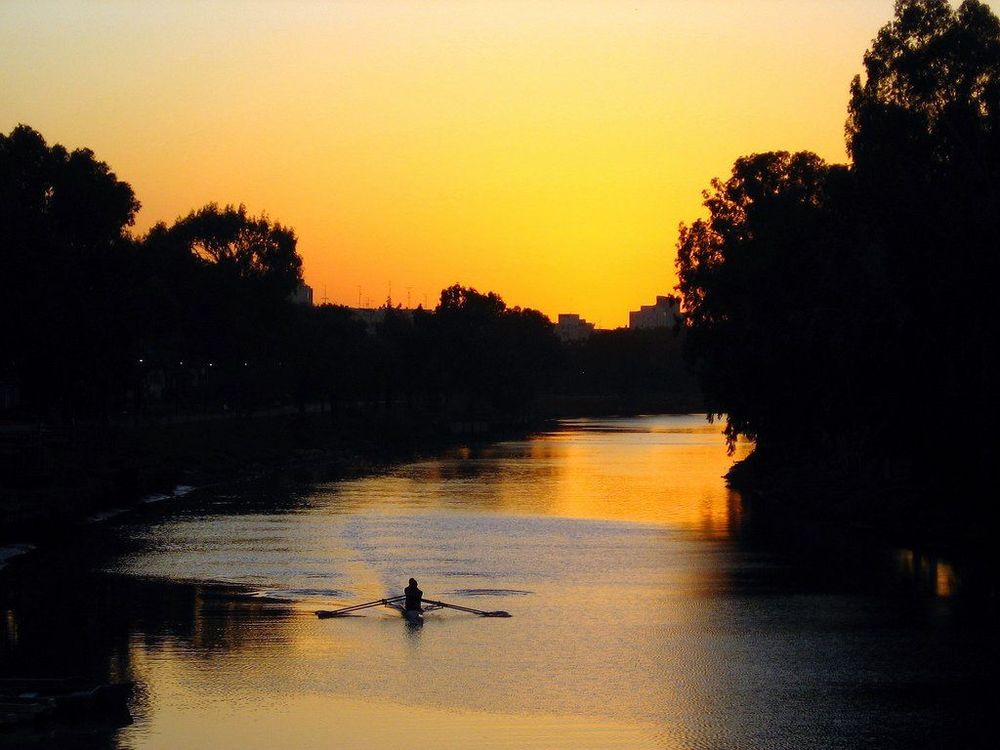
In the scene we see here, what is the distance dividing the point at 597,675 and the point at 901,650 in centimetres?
861

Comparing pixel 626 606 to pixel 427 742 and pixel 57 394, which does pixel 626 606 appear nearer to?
pixel 427 742

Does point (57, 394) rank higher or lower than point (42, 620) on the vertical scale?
higher

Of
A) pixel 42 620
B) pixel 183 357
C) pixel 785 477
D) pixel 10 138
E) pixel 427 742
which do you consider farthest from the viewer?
pixel 183 357

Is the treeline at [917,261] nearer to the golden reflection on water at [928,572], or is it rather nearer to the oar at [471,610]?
the golden reflection on water at [928,572]

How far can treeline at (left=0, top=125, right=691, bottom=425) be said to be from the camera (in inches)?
3482

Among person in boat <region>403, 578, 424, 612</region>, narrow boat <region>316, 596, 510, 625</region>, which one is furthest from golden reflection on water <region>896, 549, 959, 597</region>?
person in boat <region>403, 578, 424, 612</region>

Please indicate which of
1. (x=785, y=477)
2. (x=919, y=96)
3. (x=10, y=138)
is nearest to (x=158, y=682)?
(x=919, y=96)

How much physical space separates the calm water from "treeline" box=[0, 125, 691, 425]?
20.1 metres

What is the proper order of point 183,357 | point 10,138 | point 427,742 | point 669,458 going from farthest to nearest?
point 183,357 → point 669,458 → point 10,138 → point 427,742

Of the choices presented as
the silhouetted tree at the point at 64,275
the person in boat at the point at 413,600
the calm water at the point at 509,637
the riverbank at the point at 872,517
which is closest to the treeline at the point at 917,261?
the riverbank at the point at 872,517

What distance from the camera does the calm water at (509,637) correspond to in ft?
103

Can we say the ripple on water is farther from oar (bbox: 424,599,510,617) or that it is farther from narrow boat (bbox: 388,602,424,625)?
narrow boat (bbox: 388,602,424,625)

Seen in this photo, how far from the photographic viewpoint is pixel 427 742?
30.1 metres

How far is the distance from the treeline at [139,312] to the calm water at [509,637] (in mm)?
20122
